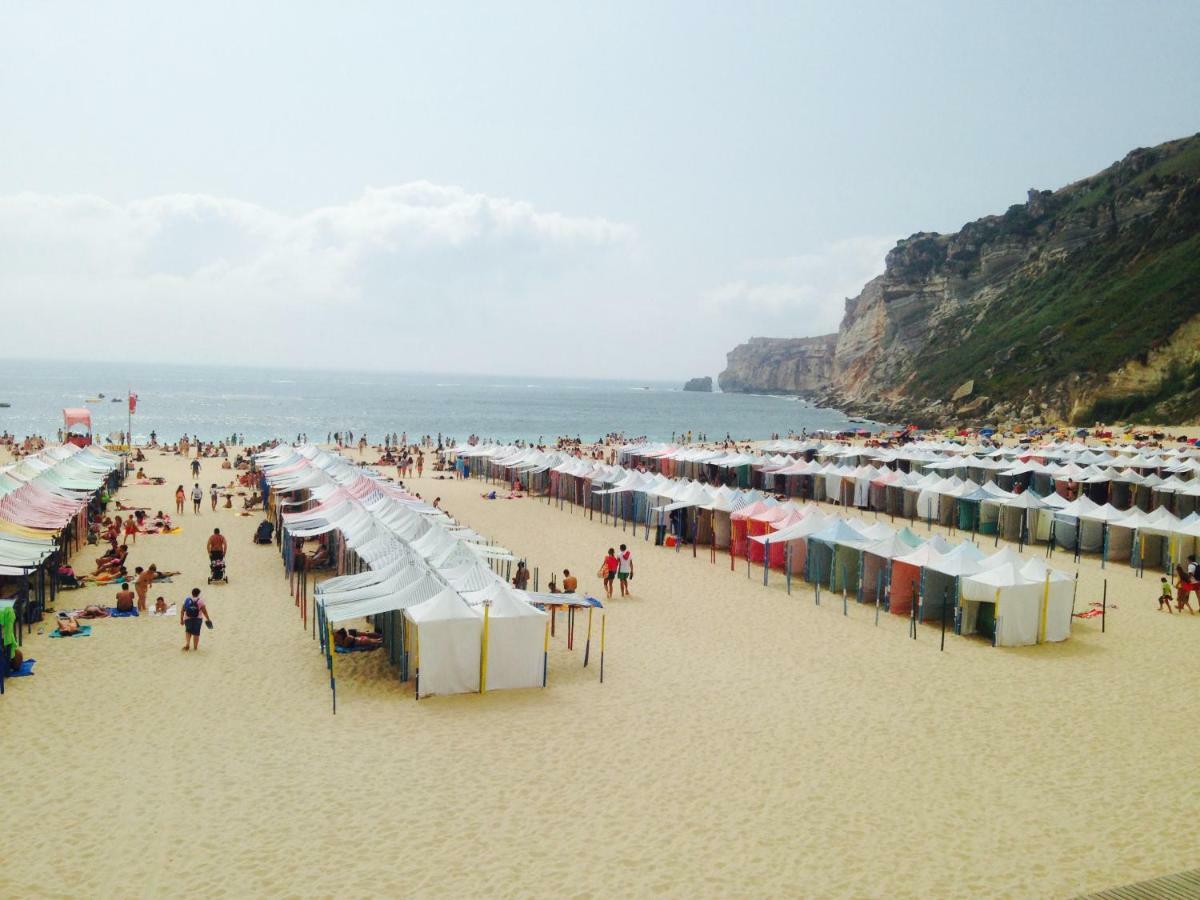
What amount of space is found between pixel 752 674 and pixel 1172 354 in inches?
2376

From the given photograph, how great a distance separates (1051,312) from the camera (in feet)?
262

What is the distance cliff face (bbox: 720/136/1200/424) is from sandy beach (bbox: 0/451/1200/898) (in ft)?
175

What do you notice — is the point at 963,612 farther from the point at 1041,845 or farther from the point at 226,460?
the point at 226,460

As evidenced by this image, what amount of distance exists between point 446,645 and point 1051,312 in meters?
83.2

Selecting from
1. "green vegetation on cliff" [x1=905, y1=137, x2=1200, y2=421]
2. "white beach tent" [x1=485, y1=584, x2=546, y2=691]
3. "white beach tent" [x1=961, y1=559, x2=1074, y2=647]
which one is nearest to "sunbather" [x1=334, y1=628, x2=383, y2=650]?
"white beach tent" [x1=485, y1=584, x2=546, y2=691]

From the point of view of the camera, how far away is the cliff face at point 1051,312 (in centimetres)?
6078

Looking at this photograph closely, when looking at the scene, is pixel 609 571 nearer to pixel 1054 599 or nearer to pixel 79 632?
pixel 1054 599

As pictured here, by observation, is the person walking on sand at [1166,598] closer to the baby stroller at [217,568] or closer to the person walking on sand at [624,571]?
the person walking on sand at [624,571]

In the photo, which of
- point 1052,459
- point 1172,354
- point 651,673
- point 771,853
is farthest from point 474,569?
point 1172,354

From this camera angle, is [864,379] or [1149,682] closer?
[1149,682]

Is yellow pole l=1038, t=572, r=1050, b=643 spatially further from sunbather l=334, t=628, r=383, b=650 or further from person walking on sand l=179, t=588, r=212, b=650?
person walking on sand l=179, t=588, r=212, b=650

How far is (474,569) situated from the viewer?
41.6 ft

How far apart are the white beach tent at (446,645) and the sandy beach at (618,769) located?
35cm

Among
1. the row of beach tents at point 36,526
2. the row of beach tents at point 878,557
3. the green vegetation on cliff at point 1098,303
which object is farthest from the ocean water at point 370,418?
the row of beach tents at point 878,557
